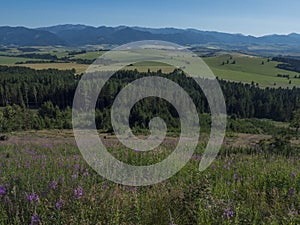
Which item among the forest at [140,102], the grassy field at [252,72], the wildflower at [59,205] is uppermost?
the wildflower at [59,205]

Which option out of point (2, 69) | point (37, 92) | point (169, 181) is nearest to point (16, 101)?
point (37, 92)

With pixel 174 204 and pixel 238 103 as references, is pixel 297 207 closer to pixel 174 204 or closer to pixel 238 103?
pixel 174 204

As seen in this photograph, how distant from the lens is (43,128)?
5456cm

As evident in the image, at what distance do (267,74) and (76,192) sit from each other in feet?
461

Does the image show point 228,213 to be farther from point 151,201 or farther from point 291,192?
A: point 291,192

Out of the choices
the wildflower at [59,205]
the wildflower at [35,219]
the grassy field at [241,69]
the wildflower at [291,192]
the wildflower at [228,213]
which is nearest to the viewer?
the wildflower at [35,219]

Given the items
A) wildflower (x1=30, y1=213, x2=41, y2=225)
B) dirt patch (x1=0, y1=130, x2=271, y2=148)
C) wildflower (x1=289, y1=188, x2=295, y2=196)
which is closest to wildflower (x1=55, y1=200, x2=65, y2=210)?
wildflower (x1=30, y1=213, x2=41, y2=225)

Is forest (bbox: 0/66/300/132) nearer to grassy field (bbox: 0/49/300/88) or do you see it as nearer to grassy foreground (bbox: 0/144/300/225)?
grassy field (bbox: 0/49/300/88)

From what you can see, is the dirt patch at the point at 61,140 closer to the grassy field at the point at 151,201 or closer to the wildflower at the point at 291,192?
the grassy field at the point at 151,201

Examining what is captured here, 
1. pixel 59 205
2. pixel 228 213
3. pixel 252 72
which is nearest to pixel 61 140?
pixel 59 205

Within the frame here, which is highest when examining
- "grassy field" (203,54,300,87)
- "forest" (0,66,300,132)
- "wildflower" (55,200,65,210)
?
"wildflower" (55,200,65,210)

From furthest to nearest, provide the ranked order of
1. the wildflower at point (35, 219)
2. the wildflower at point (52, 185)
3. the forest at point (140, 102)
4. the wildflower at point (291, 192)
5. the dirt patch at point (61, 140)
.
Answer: the forest at point (140, 102) < the dirt patch at point (61, 140) < the wildflower at point (291, 192) < the wildflower at point (52, 185) < the wildflower at point (35, 219)

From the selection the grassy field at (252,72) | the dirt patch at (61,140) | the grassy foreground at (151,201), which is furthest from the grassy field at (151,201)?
the grassy field at (252,72)

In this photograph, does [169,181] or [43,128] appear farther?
[43,128]
